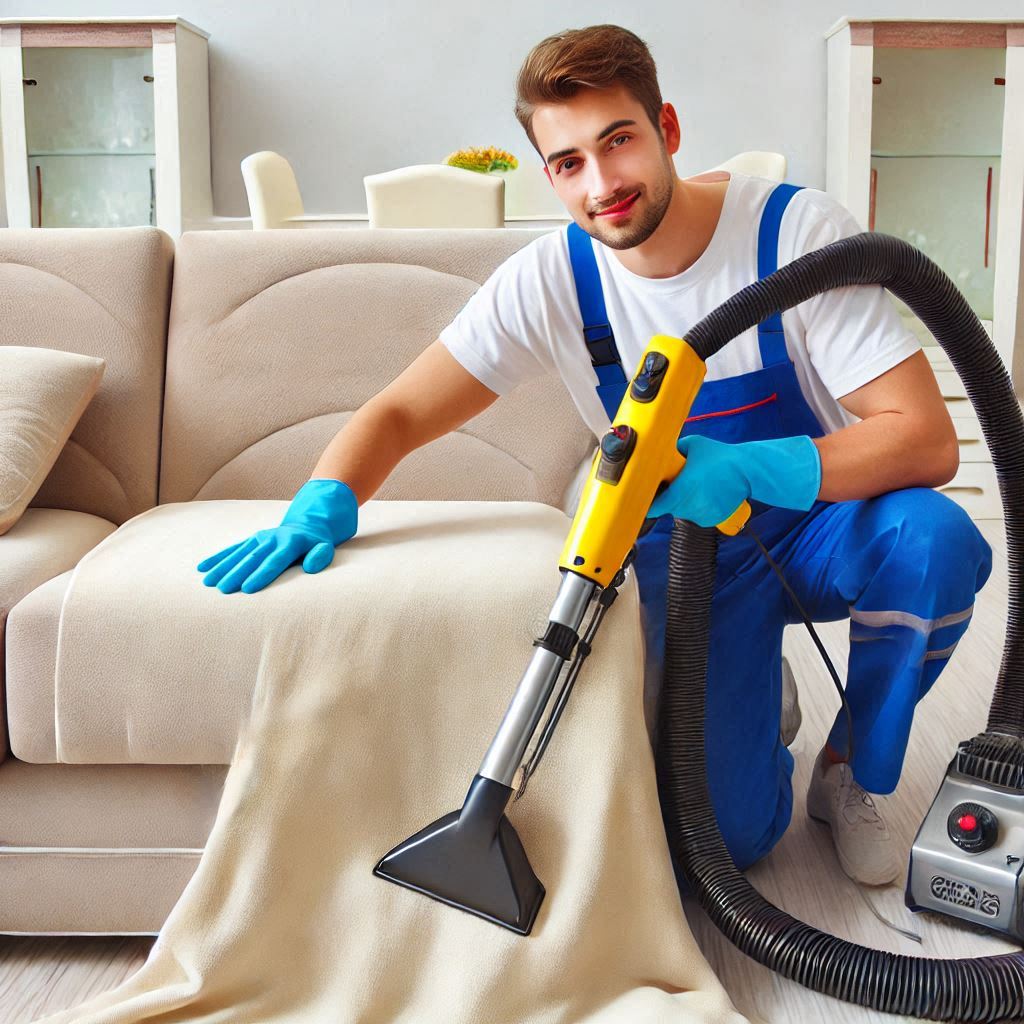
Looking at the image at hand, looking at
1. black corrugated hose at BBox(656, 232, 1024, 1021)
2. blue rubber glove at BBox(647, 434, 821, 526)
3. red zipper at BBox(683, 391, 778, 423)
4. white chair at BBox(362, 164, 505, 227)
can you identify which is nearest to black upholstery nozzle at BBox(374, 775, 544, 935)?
black corrugated hose at BBox(656, 232, 1024, 1021)

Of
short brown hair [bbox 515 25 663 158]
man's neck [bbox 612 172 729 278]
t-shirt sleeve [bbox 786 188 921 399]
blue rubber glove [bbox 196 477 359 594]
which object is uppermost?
short brown hair [bbox 515 25 663 158]

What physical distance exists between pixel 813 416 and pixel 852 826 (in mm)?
537

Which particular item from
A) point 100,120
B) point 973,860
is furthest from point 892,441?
point 100,120

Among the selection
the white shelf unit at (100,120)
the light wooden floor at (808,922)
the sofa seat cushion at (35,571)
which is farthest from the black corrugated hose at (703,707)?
the white shelf unit at (100,120)

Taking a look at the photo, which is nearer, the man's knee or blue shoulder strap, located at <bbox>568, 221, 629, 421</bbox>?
the man's knee

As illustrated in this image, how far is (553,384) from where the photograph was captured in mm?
1836

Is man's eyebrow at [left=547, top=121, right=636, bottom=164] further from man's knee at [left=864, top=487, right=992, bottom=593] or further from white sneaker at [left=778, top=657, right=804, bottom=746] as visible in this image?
white sneaker at [left=778, top=657, right=804, bottom=746]

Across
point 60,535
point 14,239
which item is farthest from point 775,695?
point 14,239

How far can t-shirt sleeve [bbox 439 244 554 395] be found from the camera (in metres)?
1.57

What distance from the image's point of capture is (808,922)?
138 cm

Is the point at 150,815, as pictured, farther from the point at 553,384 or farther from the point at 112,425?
the point at 553,384

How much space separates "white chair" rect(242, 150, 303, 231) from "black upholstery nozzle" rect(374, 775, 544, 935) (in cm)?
271

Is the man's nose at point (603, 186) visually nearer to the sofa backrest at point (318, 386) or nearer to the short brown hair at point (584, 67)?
the short brown hair at point (584, 67)

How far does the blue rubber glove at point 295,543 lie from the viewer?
1264mm
